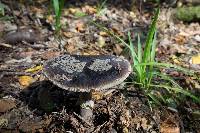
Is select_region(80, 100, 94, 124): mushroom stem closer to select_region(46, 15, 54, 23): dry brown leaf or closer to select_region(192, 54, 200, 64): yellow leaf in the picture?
select_region(192, 54, 200, 64): yellow leaf

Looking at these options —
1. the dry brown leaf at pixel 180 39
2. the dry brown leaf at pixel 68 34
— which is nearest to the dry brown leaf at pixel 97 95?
the dry brown leaf at pixel 68 34

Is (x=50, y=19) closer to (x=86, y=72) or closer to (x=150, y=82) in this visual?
(x=150, y=82)

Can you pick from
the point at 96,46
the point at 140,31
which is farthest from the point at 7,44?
the point at 140,31

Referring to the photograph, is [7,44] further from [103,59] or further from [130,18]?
[130,18]

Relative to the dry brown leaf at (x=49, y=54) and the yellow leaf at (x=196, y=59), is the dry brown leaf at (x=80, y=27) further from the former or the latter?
the yellow leaf at (x=196, y=59)

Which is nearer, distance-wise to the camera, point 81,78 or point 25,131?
point 81,78

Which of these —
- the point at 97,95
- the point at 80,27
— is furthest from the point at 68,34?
the point at 97,95
